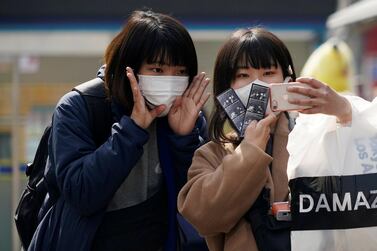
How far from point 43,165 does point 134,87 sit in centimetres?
50

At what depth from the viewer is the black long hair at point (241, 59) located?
2.34 metres

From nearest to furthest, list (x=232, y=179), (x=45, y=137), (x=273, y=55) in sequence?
1. (x=232, y=179)
2. (x=273, y=55)
3. (x=45, y=137)

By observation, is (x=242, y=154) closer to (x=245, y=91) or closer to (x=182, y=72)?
(x=245, y=91)

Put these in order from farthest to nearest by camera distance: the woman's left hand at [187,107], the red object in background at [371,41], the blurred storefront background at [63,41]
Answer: the blurred storefront background at [63,41] → the red object in background at [371,41] → the woman's left hand at [187,107]

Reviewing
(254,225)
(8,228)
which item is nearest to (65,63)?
(8,228)

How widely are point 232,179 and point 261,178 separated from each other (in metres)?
0.08

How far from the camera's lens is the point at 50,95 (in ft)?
26.5

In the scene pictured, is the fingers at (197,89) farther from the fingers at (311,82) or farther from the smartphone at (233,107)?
the fingers at (311,82)

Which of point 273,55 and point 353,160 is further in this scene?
point 273,55

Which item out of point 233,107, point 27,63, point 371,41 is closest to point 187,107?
point 233,107

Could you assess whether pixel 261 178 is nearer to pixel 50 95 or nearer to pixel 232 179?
pixel 232 179

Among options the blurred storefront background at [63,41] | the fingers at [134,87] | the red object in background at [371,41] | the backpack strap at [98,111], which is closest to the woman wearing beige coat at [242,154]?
the fingers at [134,87]

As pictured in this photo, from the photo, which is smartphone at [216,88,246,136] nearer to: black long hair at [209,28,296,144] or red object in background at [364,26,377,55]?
black long hair at [209,28,296,144]

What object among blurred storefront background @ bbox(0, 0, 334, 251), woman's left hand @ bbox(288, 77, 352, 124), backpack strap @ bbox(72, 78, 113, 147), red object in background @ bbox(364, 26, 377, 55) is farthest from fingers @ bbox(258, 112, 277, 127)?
blurred storefront background @ bbox(0, 0, 334, 251)
